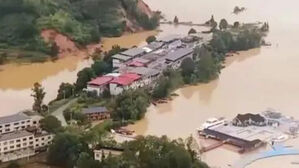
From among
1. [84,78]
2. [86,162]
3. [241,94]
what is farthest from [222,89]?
[86,162]

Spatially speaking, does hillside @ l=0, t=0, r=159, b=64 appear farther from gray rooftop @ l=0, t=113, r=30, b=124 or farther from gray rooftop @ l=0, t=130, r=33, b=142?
gray rooftop @ l=0, t=130, r=33, b=142

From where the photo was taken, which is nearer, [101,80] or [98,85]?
[98,85]

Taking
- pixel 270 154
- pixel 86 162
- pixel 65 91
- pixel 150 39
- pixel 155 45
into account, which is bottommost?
pixel 270 154

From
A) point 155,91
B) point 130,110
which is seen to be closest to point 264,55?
point 155,91

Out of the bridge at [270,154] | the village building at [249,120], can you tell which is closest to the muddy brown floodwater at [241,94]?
the bridge at [270,154]

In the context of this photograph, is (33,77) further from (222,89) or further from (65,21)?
(222,89)

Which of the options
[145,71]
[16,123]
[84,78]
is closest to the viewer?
[16,123]
